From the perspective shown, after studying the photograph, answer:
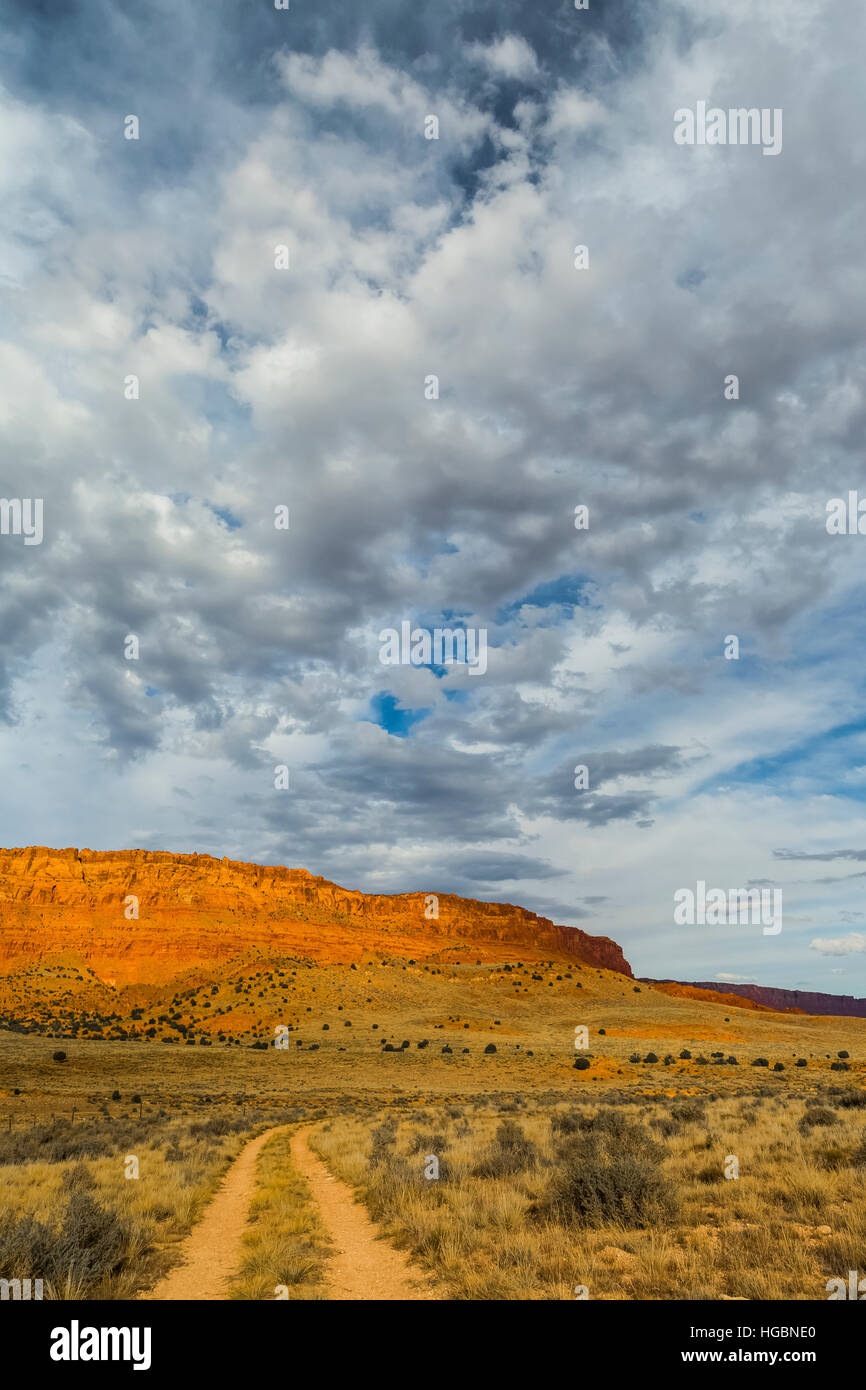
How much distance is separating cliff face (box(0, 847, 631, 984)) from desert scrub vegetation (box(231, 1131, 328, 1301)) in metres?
98.2

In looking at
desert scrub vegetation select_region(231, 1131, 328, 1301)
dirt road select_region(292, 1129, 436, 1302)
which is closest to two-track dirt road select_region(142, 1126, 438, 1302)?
dirt road select_region(292, 1129, 436, 1302)

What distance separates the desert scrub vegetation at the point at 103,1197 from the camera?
765 cm

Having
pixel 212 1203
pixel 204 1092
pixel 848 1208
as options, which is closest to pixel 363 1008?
pixel 204 1092

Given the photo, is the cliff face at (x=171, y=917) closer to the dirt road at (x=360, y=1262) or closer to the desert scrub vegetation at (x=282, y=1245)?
the desert scrub vegetation at (x=282, y=1245)

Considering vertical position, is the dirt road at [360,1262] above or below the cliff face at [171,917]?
above

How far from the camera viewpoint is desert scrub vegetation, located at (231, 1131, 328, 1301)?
7.87m

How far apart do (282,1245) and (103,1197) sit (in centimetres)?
471

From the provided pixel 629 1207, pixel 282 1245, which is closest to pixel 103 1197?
pixel 282 1245

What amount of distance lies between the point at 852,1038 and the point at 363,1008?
5086cm

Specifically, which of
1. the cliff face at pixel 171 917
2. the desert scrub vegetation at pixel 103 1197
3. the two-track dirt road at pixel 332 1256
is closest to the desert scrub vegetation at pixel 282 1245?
the two-track dirt road at pixel 332 1256

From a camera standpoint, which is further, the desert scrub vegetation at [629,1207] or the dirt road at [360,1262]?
the dirt road at [360,1262]

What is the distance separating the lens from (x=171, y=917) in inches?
5074

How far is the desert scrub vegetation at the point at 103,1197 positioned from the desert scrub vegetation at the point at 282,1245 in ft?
3.64

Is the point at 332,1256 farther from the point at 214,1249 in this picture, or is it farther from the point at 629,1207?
the point at 629,1207
